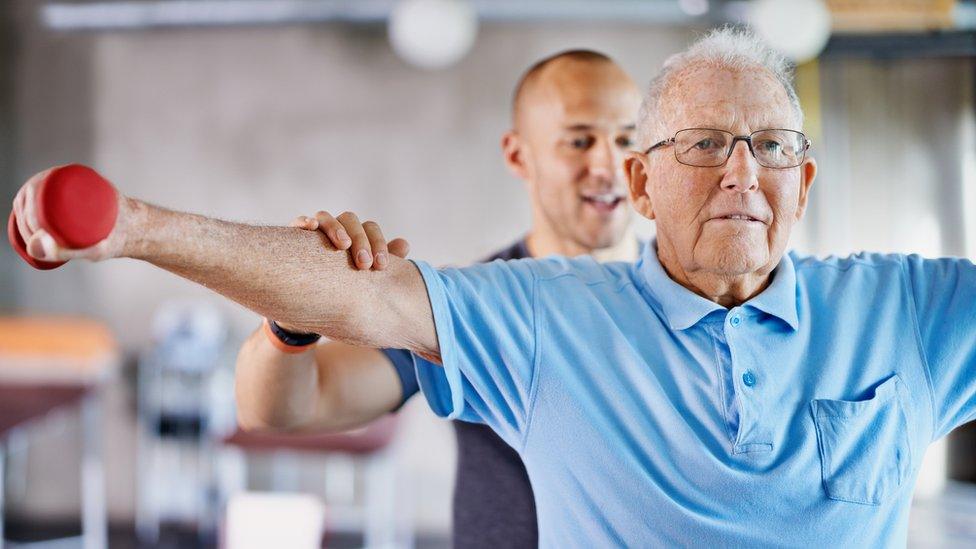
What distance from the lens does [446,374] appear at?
1272 mm

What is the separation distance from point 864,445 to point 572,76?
962 millimetres

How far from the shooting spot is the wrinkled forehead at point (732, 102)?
52.9 inches

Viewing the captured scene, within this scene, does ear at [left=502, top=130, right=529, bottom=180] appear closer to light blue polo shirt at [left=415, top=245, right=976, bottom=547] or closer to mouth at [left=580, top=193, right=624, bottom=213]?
mouth at [left=580, top=193, right=624, bottom=213]

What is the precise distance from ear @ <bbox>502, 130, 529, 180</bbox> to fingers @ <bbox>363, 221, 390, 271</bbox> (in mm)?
810

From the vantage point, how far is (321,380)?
4.86ft

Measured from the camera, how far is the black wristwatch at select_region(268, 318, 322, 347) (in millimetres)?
1325

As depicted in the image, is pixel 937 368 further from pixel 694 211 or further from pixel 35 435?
pixel 35 435

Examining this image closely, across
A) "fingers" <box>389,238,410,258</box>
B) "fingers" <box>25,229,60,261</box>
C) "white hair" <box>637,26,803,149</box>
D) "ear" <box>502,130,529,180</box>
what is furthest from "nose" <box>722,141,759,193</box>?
"fingers" <box>25,229,60,261</box>

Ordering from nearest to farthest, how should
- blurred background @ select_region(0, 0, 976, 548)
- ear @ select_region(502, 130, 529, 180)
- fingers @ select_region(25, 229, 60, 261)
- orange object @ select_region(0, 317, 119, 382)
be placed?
1. fingers @ select_region(25, 229, 60, 261)
2. ear @ select_region(502, 130, 529, 180)
3. blurred background @ select_region(0, 0, 976, 548)
4. orange object @ select_region(0, 317, 119, 382)

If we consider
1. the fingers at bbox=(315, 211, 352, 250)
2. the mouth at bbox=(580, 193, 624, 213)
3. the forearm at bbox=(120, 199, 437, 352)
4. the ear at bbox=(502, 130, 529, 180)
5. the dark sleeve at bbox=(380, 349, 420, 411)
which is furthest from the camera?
the ear at bbox=(502, 130, 529, 180)

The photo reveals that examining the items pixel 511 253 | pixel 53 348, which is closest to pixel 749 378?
pixel 511 253

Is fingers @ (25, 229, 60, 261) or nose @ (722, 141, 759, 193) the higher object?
nose @ (722, 141, 759, 193)

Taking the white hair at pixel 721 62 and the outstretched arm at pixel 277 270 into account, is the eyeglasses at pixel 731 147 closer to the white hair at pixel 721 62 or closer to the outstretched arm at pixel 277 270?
the white hair at pixel 721 62

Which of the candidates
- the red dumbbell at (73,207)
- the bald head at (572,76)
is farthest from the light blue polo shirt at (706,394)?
the bald head at (572,76)
